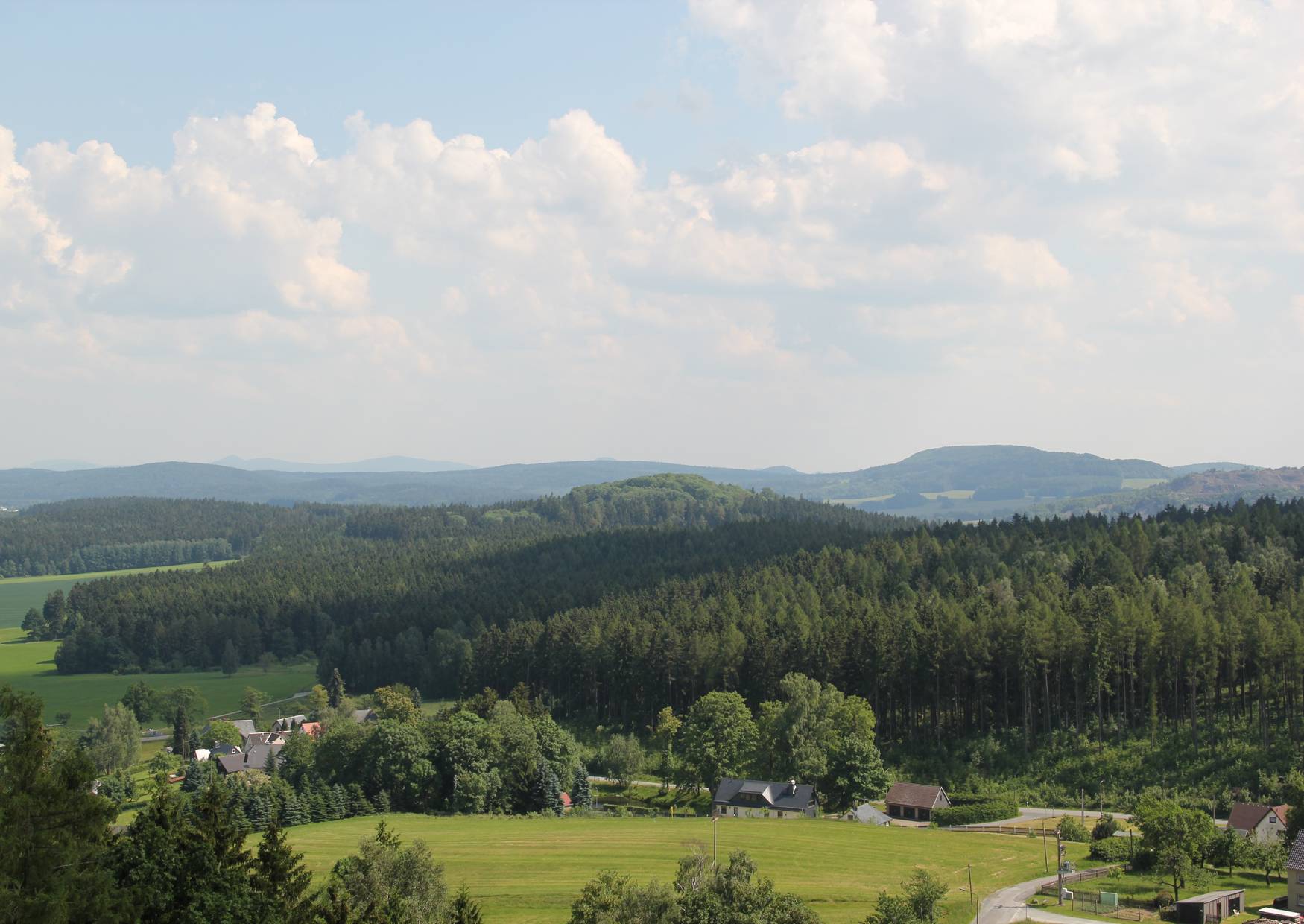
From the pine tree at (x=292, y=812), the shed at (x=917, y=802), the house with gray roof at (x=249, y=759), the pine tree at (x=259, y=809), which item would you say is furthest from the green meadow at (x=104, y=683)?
the shed at (x=917, y=802)

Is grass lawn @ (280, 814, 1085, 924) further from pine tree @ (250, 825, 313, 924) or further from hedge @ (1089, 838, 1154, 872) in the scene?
pine tree @ (250, 825, 313, 924)

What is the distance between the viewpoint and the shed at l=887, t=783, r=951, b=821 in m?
79.4

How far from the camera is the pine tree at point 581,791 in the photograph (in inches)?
3425

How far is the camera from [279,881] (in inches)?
1336

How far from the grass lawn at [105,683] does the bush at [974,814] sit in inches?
3411

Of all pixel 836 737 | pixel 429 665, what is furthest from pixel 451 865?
pixel 429 665

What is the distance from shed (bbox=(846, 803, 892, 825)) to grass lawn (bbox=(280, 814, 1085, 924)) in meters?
2.37

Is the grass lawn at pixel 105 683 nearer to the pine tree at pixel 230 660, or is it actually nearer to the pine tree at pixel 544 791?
the pine tree at pixel 230 660

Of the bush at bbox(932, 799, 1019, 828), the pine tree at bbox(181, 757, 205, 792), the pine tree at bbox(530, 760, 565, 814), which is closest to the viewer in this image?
the bush at bbox(932, 799, 1019, 828)

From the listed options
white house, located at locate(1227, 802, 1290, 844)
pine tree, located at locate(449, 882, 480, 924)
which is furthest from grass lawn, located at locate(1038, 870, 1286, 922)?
pine tree, located at locate(449, 882, 480, 924)

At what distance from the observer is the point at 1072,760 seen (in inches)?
3344

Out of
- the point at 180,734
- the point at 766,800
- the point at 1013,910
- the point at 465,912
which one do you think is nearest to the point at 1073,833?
the point at 1013,910

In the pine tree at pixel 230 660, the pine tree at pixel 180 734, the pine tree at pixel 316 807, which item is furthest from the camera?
the pine tree at pixel 230 660

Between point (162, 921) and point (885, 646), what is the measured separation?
2891 inches
